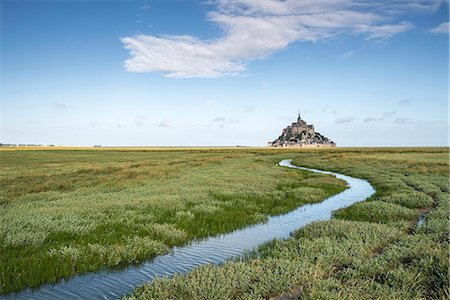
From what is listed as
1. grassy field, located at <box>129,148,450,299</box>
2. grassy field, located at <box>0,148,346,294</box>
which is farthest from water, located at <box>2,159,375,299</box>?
grassy field, located at <box>129,148,450,299</box>

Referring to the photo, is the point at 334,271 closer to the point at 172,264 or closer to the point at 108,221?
the point at 172,264

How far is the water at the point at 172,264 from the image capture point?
923 cm

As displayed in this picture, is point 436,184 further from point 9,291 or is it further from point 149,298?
point 9,291

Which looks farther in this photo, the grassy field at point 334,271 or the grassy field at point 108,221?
the grassy field at point 108,221

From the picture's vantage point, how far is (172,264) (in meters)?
11.6

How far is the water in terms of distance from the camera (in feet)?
30.3

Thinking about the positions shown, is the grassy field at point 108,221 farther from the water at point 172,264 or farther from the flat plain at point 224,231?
the water at point 172,264

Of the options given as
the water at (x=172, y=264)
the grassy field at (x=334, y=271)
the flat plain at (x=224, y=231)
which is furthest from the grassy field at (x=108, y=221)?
the grassy field at (x=334, y=271)

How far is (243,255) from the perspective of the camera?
12.2 metres

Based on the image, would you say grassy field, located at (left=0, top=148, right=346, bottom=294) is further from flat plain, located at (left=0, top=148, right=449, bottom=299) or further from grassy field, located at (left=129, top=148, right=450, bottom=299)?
grassy field, located at (left=129, top=148, right=450, bottom=299)

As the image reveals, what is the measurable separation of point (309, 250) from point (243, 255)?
233cm

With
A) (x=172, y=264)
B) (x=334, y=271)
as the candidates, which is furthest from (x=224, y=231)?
(x=334, y=271)

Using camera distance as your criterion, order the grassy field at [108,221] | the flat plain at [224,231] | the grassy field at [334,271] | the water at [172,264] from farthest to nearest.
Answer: the grassy field at [108,221]
the water at [172,264]
the flat plain at [224,231]
the grassy field at [334,271]

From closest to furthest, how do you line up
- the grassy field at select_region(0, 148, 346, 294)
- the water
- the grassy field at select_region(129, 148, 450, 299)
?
the grassy field at select_region(129, 148, 450, 299) → the water → the grassy field at select_region(0, 148, 346, 294)
